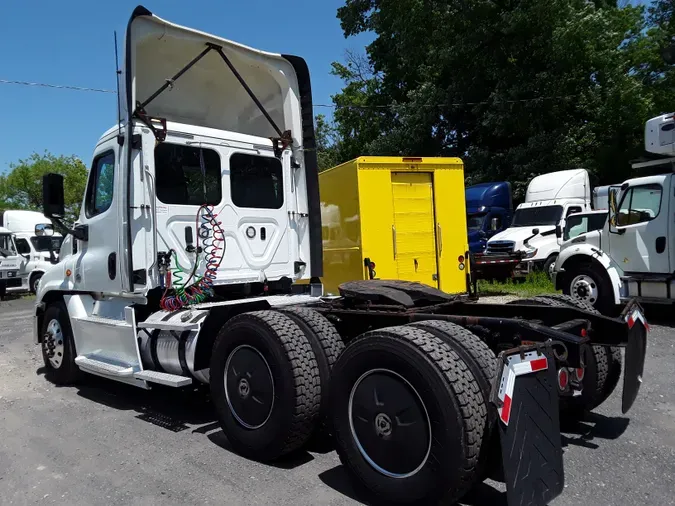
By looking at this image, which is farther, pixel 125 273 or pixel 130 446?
pixel 125 273

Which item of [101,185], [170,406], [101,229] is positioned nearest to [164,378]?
[170,406]

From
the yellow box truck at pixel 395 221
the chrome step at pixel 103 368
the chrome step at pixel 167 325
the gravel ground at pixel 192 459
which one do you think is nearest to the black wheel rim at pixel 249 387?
the gravel ground at pixel 192 459

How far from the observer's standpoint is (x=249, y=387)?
448 centimetres

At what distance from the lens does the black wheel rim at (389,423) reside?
3.34m

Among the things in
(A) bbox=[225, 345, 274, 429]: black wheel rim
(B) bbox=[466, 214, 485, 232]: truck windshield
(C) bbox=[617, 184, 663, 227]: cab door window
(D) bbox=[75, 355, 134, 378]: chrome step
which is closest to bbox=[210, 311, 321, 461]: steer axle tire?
(A) bbox=[225, 345, 274, 429]: black wheel rim

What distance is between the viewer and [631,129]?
67.1 ft

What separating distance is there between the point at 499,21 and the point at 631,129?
19.7ft

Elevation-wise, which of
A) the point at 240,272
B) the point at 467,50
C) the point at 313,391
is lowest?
the point at 313,391

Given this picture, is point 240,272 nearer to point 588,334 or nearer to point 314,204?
point 314,204

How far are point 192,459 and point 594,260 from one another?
27.7ft

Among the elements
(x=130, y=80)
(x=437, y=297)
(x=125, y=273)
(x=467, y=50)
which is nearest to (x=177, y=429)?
(x=125, y=273)

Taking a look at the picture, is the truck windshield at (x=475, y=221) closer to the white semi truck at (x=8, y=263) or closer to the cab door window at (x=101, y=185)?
the cab door window at (x=101, y=185)

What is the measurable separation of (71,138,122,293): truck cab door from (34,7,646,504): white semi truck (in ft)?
0.09

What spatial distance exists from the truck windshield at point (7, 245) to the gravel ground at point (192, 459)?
16.1m
